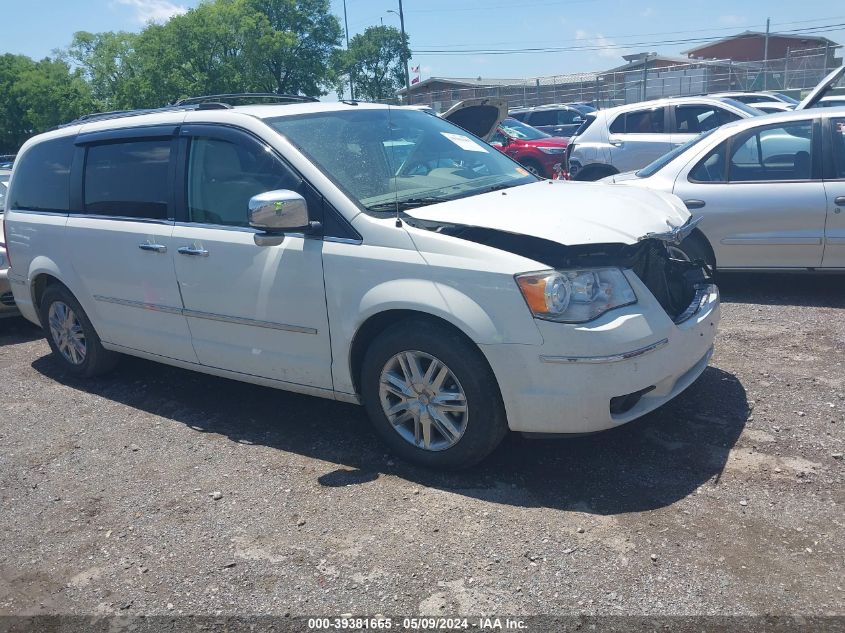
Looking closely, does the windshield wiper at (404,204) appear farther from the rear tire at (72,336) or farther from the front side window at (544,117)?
the front side window at (544,117)

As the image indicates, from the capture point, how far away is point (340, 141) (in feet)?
14.3

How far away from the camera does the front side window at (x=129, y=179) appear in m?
4.79

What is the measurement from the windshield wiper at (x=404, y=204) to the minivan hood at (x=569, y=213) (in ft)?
0.28

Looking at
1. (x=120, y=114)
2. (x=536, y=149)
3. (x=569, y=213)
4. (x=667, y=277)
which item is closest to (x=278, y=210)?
(x=569, y=213)

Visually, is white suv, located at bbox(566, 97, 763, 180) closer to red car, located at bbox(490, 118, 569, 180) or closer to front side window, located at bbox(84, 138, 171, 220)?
red car, located at bbox(490, 118, 569, 180)

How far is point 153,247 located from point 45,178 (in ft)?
5.39

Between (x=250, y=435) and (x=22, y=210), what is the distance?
2.83 meters

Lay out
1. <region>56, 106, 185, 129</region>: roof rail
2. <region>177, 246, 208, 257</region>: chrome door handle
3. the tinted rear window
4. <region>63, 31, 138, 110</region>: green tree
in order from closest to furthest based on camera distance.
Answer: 1. <region>177, 246, 208, 257</region>: chrome door handle
2. <region>56, 106, 185, 129</region>: roof rail
3. the tinted rear window
4. <region>63, 31, 138, 110</region>: green tree

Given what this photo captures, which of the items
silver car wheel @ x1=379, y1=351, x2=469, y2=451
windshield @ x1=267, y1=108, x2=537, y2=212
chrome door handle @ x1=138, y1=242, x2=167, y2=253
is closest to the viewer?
silver car wheel @ x1=379, y1=351, x2=469, y2=451

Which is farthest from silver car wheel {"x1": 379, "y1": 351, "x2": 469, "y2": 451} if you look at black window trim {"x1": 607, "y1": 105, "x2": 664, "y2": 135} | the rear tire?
black window trim {"x1": 607, "y1": 105, "x2": 664, "y2": 135}

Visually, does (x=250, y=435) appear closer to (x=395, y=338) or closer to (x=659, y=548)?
(x=395, y=338)

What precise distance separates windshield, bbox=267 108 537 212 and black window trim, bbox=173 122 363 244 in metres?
0.12

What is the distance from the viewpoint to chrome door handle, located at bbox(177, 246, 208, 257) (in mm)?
4438

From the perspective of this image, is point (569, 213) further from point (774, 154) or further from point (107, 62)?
point (107, 62)
